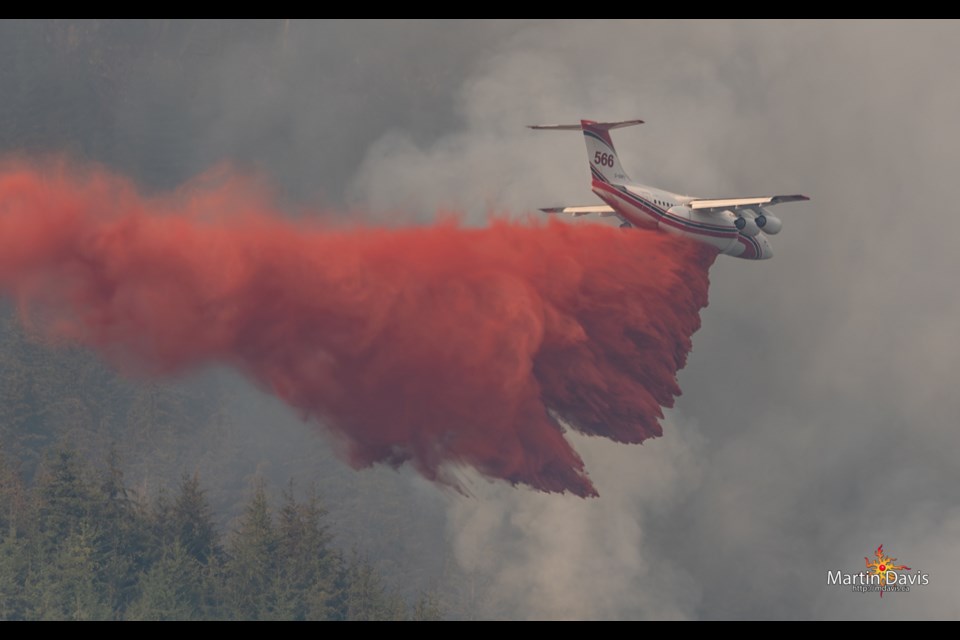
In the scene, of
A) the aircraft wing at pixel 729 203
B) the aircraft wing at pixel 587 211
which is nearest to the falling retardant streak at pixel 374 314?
the aircraft wing at pixel 729 203

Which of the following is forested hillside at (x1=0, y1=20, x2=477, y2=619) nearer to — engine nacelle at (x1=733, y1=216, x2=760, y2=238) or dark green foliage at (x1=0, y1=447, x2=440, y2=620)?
dark green foliage at (x1=0, y1=447, x2=440, y2=620)

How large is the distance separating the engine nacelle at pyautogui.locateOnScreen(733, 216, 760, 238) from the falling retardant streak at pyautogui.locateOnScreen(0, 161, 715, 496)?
4.73 m

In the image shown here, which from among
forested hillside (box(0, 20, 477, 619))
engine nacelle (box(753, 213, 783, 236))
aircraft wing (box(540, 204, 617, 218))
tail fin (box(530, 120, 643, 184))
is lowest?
forested hillside (box(0, 20, 477, 619))

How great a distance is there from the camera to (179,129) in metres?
115

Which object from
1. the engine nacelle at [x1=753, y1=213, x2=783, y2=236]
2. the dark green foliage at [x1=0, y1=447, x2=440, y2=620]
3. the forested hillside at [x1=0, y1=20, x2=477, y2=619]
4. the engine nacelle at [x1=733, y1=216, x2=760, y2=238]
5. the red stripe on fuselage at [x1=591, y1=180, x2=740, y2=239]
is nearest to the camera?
the red stripe on fuselage at [x1=591, y1=180, x2=740, y2=239]

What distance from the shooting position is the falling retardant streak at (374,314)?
52844 mm

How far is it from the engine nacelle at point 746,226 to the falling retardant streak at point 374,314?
473 cm

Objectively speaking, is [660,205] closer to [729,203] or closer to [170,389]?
[729,203]

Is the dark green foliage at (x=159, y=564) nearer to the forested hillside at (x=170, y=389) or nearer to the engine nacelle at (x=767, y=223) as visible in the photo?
the forested hillside at (x=170, y=389)

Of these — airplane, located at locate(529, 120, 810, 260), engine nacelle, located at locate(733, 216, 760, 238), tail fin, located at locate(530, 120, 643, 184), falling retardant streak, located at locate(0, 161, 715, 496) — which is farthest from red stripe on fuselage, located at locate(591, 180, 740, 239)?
falling retardant streak, located at locate(0, 161, 715, 496)

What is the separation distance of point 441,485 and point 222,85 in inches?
2830

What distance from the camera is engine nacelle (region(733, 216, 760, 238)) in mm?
60125

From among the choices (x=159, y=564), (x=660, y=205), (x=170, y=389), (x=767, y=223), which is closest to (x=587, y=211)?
(x=660, y=205)

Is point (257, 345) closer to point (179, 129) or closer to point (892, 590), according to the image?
point (892, 590)
